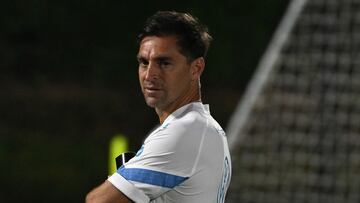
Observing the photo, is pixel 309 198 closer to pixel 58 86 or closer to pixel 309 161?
pixel 309 161

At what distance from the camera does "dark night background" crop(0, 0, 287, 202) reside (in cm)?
1306

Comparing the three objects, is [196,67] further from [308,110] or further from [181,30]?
[308,110]

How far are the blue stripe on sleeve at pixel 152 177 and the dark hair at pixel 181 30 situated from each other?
0.98ft

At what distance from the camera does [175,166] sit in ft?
→ 8.86

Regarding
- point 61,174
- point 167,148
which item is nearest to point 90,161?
point 61,174

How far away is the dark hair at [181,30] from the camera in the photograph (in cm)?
278

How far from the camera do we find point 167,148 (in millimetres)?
2705

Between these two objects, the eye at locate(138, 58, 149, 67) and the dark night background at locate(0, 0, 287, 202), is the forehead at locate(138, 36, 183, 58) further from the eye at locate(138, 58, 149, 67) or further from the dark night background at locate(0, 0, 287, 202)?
the dark night background at locate(0, 0, 287, 202)

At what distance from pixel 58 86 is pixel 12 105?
575 mm

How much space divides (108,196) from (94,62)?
426 inches

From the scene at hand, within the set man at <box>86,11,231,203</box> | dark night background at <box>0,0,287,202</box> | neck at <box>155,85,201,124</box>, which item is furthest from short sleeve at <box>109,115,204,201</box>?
dark night background at <box>0,0,287,202</box>

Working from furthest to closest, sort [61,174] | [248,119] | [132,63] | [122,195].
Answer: [132,63]
[61,174]
[248,119]
[122,195]

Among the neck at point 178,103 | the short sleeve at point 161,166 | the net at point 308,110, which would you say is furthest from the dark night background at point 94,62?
the short sleeve at point 161,166

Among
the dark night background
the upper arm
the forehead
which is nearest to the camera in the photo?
the upper arm
